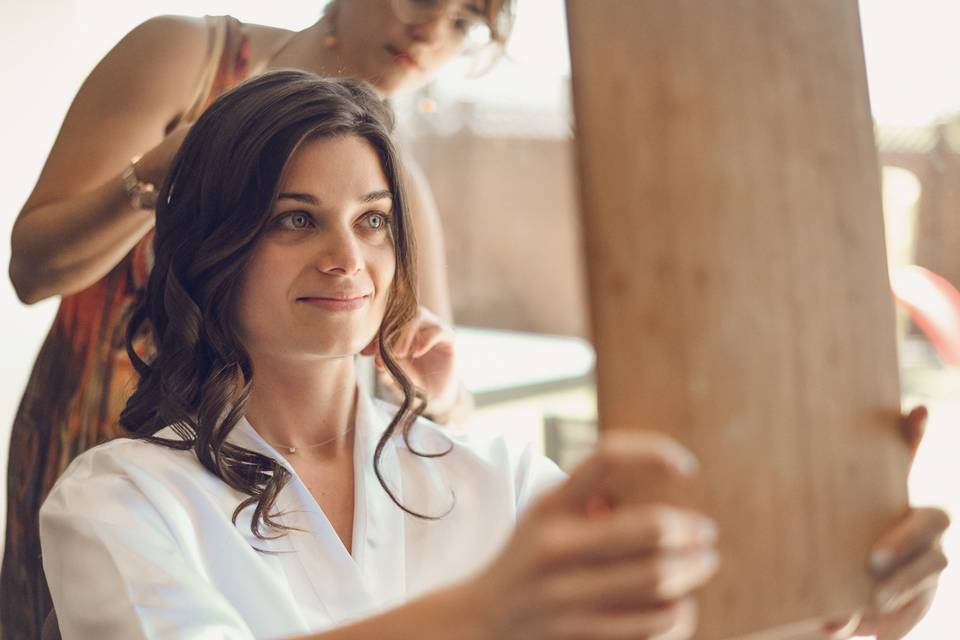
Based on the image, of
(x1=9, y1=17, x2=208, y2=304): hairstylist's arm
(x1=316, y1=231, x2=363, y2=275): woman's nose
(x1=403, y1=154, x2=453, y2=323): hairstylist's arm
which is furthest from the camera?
(x1=403, y1=154, x2=453, y2=323): hairstylist's arm

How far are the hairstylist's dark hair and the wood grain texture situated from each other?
394 millimetres

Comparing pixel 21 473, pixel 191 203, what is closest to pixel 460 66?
pixel 191 203

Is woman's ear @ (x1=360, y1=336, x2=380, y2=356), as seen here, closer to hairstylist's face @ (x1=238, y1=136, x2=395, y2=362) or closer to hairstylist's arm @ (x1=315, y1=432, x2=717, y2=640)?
hairstylist's face @ (x1=238, y1=136, x2=395, y2=362)

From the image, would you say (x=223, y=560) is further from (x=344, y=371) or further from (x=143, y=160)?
(x=143, y=160)

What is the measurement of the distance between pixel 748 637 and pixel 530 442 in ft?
1.62

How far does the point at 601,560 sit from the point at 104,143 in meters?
0.68

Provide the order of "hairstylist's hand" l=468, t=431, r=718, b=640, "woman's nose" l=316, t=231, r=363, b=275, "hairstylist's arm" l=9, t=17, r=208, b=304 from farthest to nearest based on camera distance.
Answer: "hairstylist's arm" l=9, t=17, r=208, b=304 → "woman's nose" l=316, t=231, r=363, b=275 → "hairstylist's hand" l=468, t=431, r=718, b=640

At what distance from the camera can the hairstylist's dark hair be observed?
0.78 m

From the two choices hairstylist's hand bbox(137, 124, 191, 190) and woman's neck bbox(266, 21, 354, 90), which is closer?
hairstylist's hand bbox(137, 124, 191, 190)

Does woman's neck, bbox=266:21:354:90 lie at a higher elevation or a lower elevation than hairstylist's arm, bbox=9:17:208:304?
higher

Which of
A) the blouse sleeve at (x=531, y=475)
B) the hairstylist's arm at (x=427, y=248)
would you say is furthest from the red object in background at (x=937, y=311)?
the hairstylist's arm at (x=427, y=248)

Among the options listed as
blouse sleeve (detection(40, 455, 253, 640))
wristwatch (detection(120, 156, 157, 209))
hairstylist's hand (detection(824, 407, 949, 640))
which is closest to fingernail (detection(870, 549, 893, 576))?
hairstylist's hand (detection(824, 407, 949, 640))

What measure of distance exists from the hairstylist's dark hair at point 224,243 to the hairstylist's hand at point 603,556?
0.44 metres

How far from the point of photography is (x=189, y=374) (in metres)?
0.84
